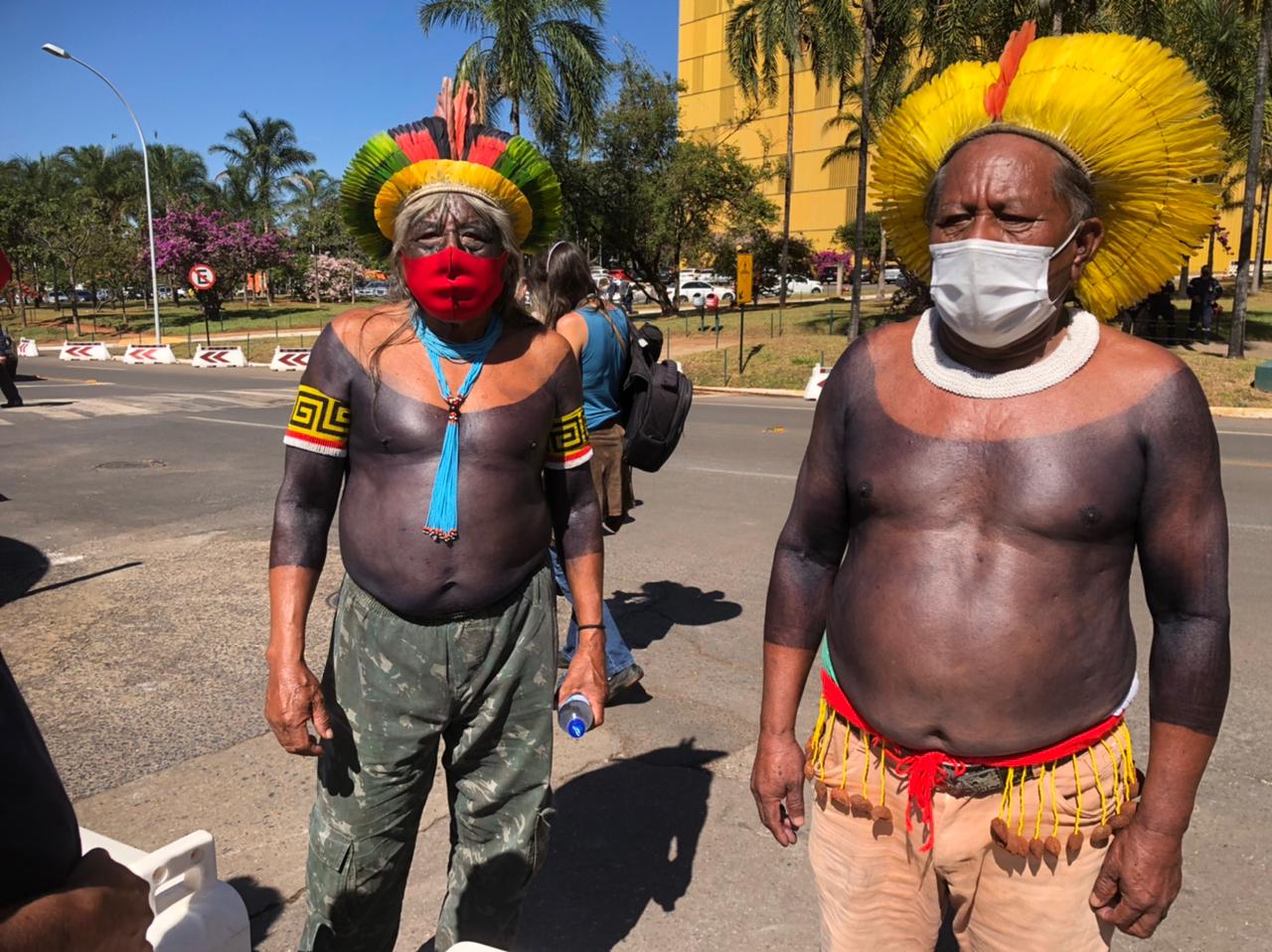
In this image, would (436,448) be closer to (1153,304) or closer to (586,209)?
(1153,304)

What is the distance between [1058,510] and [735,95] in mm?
60637

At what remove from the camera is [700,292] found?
4250 centimetres

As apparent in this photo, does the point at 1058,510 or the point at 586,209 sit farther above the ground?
the point at 586,209

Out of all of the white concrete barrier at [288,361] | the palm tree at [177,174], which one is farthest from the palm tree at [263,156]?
the white concrete barrier at [288,361]

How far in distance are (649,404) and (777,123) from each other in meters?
57.4

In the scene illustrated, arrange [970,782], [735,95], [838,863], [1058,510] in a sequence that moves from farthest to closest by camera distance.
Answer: [735,95] < [838,863] < [970,782] < [1058,510]

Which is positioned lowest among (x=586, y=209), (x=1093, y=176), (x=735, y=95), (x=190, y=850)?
(x=190, y=850)

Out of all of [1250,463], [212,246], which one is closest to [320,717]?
[1250,463]

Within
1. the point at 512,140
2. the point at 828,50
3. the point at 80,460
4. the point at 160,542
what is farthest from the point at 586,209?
the point at 512,140

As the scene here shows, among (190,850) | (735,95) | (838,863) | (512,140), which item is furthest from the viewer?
(735,95)

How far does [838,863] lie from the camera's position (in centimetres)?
191

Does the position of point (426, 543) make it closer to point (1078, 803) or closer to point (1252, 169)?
point (1078, 803)

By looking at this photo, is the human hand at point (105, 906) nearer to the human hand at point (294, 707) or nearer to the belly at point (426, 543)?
the human hand at point (294, 707)

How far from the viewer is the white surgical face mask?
1.71 m
